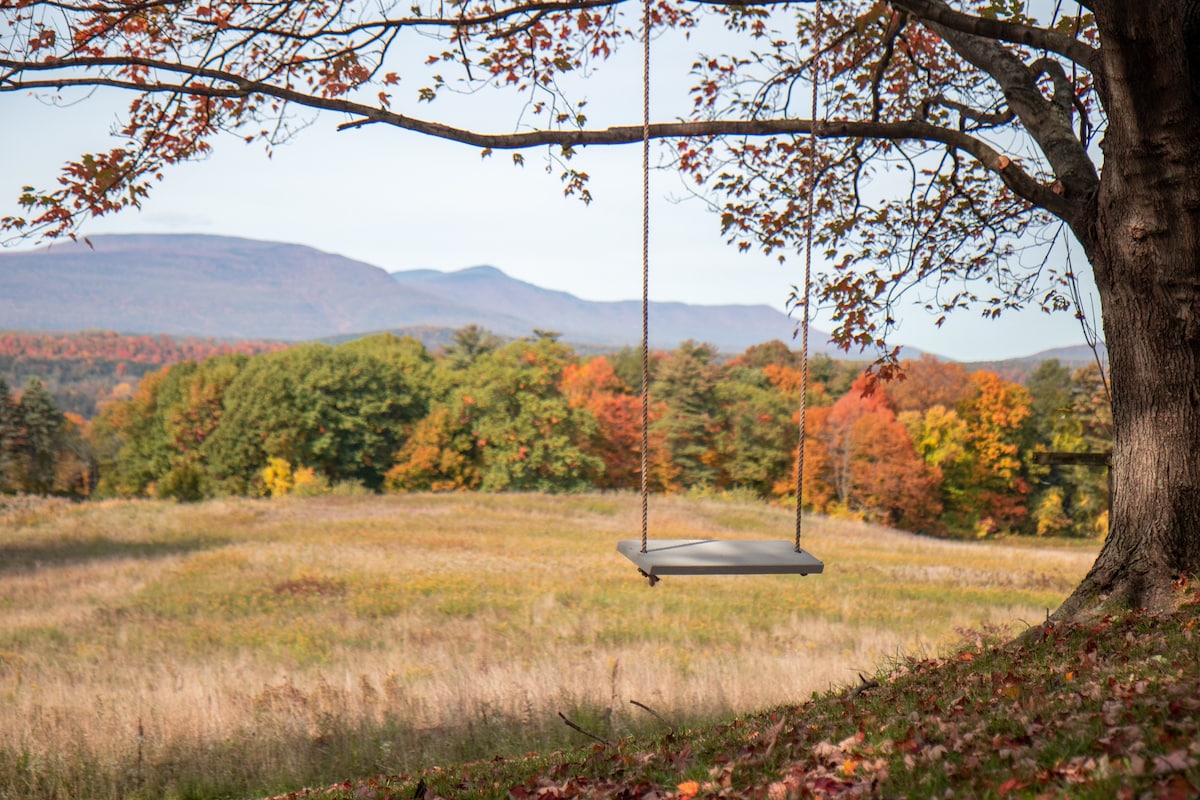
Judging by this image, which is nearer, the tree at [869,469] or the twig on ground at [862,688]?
the twig on ground at [862,688]

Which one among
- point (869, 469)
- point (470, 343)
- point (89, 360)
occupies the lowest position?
point (869, 469)

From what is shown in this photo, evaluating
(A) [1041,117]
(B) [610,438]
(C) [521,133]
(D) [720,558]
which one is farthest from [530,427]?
(D) [720,558]

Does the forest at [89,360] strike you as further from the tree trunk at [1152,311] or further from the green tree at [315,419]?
the tree trunk at [1152,311]

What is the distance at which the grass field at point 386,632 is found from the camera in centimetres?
848

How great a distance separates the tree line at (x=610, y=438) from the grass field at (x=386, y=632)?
18.7 meters

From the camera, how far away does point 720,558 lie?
18.4 ft

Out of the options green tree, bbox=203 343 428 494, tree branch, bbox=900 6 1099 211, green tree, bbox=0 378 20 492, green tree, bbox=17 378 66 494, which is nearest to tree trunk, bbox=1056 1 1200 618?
tree branch, bbox=900 6 1099 211

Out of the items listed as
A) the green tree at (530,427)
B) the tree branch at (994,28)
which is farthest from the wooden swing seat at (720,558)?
the green tree at (530,427)

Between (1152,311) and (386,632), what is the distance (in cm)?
1231

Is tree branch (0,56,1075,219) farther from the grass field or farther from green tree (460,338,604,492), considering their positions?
green tree (460,338,604,492)

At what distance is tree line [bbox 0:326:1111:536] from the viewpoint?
5109 centimetres

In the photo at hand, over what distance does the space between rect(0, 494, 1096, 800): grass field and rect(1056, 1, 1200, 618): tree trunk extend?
391cm

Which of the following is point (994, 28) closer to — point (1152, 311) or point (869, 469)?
point (1152, 311)

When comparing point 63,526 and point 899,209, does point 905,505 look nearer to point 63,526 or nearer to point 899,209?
point 63,526
